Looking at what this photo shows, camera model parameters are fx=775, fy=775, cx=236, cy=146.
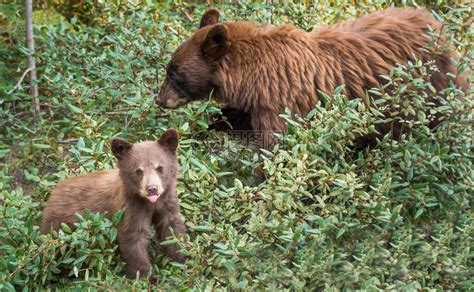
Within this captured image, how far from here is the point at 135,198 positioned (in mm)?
5801

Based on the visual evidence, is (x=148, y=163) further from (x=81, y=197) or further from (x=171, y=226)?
(x=81, y=197)

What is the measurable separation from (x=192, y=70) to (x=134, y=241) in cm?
220

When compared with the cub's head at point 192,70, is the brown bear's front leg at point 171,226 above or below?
below

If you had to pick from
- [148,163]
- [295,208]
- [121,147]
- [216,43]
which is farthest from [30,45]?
[295,208]

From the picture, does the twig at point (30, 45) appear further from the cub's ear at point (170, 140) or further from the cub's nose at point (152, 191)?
the cub's nose at point (152, 191)

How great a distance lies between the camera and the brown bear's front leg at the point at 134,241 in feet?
18.8

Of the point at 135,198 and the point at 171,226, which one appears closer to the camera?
the point at 135,198

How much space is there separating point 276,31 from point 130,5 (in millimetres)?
2486

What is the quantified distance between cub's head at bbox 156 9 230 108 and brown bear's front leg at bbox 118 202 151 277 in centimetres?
188

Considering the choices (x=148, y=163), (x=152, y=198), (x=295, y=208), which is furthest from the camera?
(x=148, y=163)

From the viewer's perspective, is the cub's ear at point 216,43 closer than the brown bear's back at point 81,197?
No

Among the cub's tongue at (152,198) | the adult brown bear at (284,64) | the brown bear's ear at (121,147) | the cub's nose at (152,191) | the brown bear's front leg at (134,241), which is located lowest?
the brown bear's front leg at (134,241)

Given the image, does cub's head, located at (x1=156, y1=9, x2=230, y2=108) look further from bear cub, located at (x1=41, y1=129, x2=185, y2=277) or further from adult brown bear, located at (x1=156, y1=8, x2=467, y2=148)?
bear cub, located at (x1=41, y1=129, x2=185, y2=277)

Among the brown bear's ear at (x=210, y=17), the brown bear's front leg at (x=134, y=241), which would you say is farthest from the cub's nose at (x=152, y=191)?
the brown bear's ear at (x=210, y=17)
